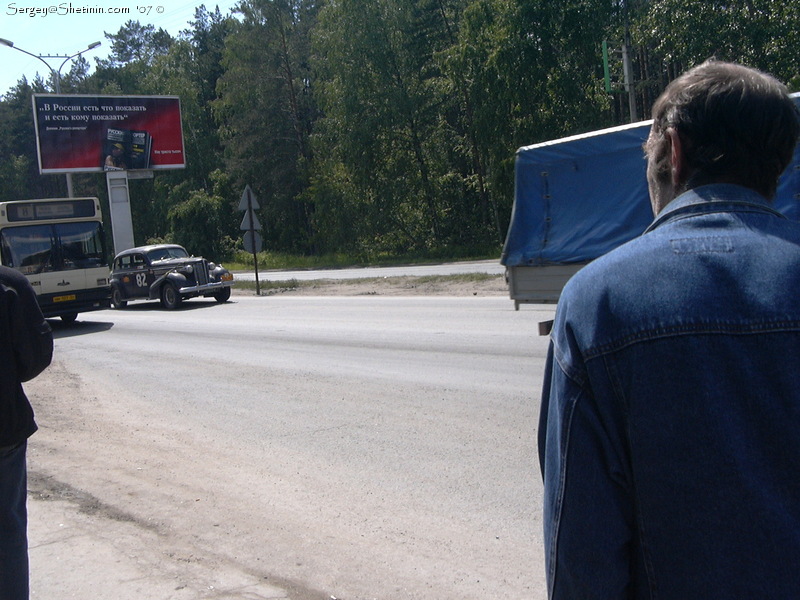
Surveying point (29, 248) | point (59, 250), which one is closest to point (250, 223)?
point (59, 250)

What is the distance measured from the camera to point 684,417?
5.18 feet

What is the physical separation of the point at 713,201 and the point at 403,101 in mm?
44055

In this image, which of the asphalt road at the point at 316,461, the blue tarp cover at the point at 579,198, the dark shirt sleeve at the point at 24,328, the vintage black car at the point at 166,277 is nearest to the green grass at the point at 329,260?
the vintage black car at the point at 166,277

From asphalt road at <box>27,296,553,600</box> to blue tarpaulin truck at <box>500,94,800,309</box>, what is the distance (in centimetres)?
128

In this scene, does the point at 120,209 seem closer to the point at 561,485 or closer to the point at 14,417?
the point at 14,417

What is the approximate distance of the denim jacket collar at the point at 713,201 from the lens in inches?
66.9

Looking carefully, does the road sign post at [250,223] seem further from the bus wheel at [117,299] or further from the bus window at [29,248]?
the bus window at [29,248]

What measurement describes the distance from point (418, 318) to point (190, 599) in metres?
11.8

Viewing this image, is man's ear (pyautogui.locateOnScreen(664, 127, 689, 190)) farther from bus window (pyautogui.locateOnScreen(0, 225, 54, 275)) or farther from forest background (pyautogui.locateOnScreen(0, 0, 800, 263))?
forest background (pyautogui.locateOnScreen(0, 0, 800, 263))

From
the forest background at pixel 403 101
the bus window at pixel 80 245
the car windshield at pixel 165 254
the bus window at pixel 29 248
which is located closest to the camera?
the bus window at pixel 29 248

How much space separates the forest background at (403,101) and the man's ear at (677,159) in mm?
26749

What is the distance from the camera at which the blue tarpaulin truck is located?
855 cm

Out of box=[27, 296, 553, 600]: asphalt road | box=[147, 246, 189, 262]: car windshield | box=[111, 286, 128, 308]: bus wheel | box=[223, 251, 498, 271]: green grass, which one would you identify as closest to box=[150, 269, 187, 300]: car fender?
box=[147, 246, 189, 262]: car windshield

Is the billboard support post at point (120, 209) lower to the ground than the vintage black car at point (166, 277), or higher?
higher
